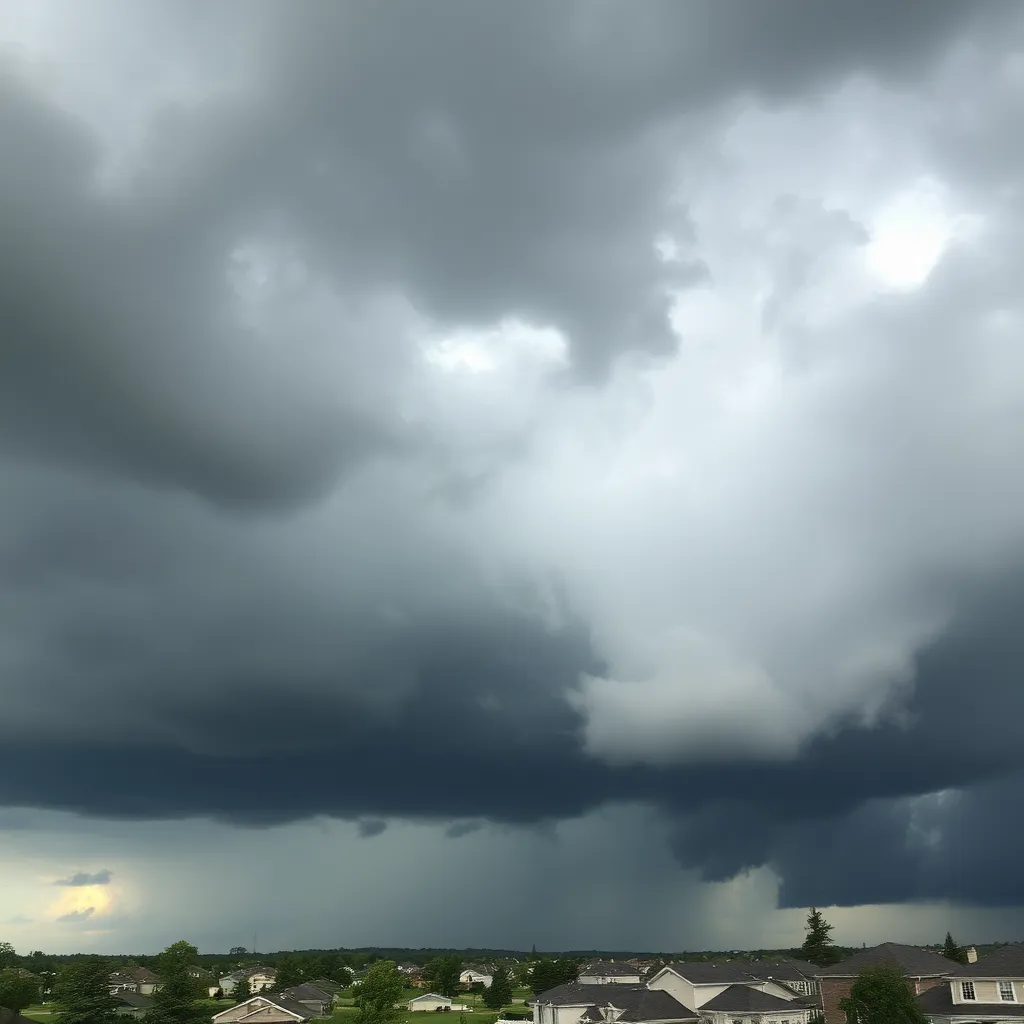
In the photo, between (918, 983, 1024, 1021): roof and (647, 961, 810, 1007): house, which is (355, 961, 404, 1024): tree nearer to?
(647, 961, 810, 1007): house

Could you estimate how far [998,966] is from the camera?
84000 millimetres

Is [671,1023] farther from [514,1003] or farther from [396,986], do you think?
[514,1003]

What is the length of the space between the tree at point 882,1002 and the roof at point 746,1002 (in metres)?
20.2

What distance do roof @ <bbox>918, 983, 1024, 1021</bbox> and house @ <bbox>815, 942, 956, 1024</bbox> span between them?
4878mm

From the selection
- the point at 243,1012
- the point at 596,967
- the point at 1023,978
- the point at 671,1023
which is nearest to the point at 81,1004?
the point at 243,1012

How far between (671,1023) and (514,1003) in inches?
3231

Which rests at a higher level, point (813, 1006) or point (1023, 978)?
point (1023, 978)

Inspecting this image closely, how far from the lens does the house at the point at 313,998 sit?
149 meters

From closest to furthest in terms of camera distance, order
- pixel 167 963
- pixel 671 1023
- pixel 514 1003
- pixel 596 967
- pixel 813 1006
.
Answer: pixel 671 1023, pixel 813 1006, pixel 596 967, pixel 514 1003, pixel 167 963

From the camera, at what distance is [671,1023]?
312 ft

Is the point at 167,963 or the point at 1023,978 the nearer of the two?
the point at 1023,978

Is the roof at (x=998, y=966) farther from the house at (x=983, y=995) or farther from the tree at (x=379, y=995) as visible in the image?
the tree at (x=379, y=995)

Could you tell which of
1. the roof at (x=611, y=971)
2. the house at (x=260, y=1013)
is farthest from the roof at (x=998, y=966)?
the house at (x=260, y=1013)

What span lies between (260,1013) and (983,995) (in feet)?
313
